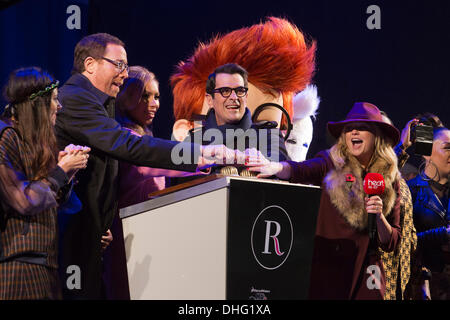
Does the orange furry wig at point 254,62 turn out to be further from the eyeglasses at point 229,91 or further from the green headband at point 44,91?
the green headband at point 44,91

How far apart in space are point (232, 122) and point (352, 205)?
34.7 inches

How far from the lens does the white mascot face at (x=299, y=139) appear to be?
15.9 ft

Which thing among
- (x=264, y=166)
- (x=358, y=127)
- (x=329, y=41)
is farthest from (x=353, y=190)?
(x=329, y=41)

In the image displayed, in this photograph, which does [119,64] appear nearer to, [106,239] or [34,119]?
[34,119]

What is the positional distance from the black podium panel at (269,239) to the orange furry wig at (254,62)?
6.12 ft

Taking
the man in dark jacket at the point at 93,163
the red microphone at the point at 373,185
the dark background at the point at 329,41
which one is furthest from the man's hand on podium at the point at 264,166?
the dark background at the point at 329,41

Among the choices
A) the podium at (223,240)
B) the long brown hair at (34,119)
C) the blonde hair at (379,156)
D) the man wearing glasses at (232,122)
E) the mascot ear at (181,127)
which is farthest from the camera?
the mascot ear at (181,127)

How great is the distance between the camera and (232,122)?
3.59 metres

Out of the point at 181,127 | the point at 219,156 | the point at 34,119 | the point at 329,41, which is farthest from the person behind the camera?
the point at 329,41

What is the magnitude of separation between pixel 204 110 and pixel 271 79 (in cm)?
55

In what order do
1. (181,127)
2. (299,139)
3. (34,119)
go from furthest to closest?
(299,139)
(181,127)
(34,119)

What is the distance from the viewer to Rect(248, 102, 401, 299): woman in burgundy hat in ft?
11.8

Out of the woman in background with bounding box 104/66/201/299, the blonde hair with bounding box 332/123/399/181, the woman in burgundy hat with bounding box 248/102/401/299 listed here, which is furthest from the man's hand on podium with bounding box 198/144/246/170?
the blonde hair with bounding box 332/123/399/181
